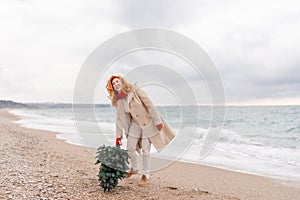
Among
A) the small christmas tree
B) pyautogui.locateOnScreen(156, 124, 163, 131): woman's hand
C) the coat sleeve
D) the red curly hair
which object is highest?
the red curly hair

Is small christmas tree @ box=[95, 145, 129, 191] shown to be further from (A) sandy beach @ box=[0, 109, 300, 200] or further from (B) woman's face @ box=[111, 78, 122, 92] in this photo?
(B) woman's face @ box=[111, 78, 122, 92]

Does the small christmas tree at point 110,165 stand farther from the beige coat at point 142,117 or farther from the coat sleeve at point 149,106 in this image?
the coat sleeve at point 149,106

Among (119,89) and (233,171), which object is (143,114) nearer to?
(119,89)

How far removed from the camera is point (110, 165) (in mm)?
4125

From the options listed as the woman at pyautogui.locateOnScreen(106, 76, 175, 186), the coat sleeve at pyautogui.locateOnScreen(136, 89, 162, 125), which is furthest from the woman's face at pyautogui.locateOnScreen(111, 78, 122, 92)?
the coat sleeve at pyautogui.locateOnScreen(136, 89, 162, 125)

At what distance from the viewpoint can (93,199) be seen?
3848mm

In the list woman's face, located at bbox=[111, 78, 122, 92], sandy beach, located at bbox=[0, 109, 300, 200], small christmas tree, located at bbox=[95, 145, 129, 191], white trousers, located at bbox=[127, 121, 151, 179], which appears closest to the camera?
sandy beach, located at bbox=[0, 109, 300, 200]

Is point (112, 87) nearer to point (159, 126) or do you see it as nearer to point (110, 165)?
point (159, 126)

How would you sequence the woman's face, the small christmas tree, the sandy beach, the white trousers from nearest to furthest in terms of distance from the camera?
the sandy beach → the small christmas tree → the woman's face → the white trousers

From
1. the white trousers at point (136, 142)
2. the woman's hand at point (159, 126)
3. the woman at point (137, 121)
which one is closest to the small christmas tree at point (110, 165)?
the woman at point (137, 121)

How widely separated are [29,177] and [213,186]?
340 centimetres

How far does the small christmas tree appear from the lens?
13.5 feet

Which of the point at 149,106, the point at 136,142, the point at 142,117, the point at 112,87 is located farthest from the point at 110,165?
the point at 112,87

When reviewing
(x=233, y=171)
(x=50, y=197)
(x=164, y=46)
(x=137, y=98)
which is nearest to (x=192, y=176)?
(x=233, y=171)
